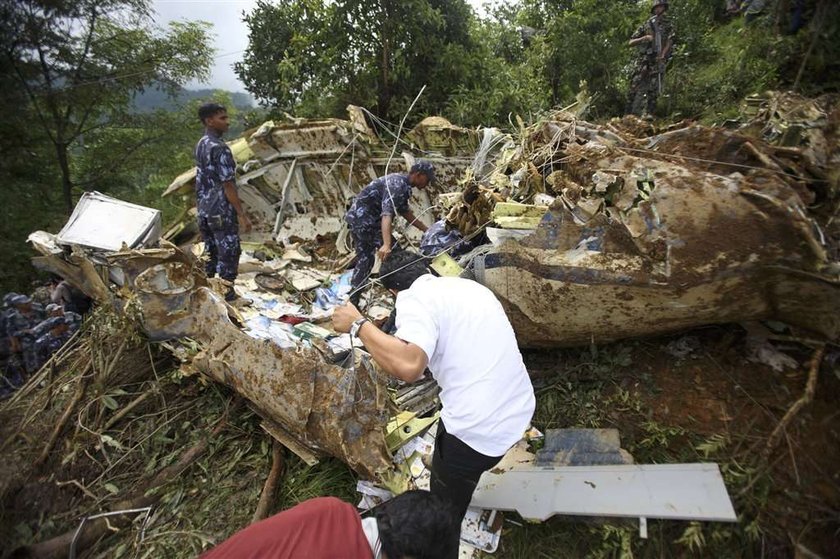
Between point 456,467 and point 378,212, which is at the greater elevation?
point 378,212

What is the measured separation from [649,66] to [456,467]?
6.86 meters

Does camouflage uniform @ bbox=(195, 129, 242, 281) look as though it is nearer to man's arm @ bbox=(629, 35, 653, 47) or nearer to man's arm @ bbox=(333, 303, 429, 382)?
man's arm @ bbox=(333, 303, 429, 382)

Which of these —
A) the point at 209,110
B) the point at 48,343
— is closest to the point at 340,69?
the point at 209,110

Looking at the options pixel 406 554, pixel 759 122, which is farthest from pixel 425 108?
pixel 406 554

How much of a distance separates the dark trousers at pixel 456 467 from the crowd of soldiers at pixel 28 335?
16.4 ft

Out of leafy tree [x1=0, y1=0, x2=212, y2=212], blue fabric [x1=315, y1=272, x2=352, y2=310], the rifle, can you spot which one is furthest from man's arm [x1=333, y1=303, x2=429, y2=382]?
leafy tree [x1=0, y1=0, x2=212, y2=212]

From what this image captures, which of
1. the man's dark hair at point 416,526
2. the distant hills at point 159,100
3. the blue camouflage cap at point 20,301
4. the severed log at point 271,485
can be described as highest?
the distant hills at point 159,100

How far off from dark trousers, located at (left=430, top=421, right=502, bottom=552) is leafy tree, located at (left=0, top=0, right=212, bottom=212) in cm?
1156

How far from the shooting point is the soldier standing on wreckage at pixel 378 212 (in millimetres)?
4258

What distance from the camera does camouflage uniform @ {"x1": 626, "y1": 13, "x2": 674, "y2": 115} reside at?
6328 millimetres

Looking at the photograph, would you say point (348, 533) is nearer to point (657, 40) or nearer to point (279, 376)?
point (279, 376)

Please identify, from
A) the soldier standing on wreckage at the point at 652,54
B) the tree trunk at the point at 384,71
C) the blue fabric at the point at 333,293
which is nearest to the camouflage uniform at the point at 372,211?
the blue fabric at the point at 333,293

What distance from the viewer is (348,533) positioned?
1374 mm

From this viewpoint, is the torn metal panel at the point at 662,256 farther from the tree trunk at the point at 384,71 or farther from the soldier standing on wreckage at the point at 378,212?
the tree trunk at the point at 384,71
